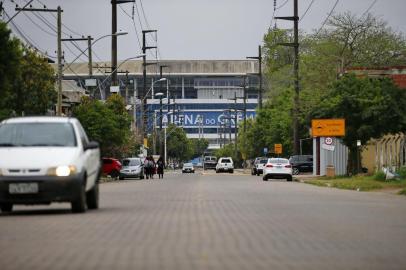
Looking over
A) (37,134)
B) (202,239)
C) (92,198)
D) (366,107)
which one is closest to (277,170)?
(366,107)

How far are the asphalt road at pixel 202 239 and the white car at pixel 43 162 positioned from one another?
0.46 m

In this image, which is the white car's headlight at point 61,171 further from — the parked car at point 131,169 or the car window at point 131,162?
the car window at point 131,162

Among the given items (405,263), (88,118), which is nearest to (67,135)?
(405,263)

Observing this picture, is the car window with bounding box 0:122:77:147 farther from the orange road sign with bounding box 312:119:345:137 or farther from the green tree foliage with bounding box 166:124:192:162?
the green tree foliage with bounding box 166:124:192:162

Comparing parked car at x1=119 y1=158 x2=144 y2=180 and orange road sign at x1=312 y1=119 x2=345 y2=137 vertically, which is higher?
orange road sign at x1=312 y1=119 x2=345 y2=137

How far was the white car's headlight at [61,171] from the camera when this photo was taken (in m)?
19.3

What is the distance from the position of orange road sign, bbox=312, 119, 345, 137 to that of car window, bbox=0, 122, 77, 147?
36.6 meters

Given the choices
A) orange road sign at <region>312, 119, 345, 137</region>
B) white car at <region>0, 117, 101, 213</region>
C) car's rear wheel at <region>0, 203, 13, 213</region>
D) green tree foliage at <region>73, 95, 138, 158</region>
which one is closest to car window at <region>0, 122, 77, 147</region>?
white car at <region>0, 117, 101, 213</region>

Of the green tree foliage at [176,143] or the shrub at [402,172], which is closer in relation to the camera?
the shrub at [402,172]

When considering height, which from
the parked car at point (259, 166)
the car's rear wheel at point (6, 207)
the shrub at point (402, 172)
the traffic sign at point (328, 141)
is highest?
the traffic sign at point (328, 141)

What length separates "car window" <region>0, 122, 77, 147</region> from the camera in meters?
20.2

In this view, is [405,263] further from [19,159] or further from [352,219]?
[19,159]

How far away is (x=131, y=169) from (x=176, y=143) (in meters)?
111

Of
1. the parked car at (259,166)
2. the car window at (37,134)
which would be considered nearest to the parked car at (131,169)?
the parked car at (259,166)
